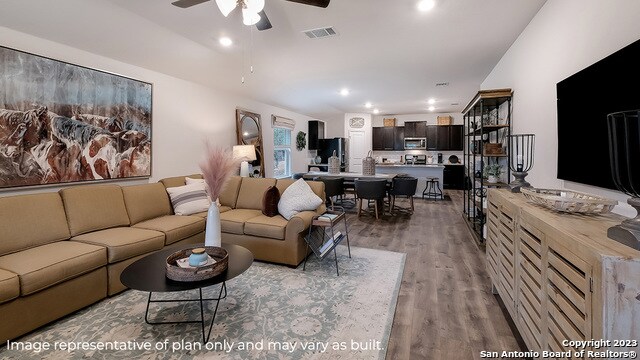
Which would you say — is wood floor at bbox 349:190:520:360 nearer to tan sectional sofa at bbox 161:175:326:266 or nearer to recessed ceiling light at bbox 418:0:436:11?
tan sectional sofa at bbox 161:175:326:266

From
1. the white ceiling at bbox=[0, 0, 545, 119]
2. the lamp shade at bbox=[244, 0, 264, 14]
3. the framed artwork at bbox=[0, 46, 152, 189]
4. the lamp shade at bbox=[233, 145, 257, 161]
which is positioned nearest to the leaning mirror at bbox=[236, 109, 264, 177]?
the lamp shade at bbox=[233, 145, 257, 161]

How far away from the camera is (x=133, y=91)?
368 cm

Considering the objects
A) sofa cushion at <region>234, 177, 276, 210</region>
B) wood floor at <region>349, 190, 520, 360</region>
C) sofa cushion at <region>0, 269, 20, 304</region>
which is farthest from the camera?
sofa cushion at <region>234, 177, 276, 210</region>

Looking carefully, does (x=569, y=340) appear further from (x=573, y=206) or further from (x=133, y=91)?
(x=133, y=91)

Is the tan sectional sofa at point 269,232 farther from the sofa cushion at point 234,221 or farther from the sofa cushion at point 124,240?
the sofa cushion at point 124,240

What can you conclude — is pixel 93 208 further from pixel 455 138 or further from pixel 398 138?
pixel 455 138

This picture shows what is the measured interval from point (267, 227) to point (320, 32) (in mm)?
2157

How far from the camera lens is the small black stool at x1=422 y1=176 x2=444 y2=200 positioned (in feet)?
25.4

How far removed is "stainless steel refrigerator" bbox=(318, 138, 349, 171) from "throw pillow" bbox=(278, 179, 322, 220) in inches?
219

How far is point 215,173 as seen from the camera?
7.93ft

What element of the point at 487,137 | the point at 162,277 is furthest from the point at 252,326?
the point at 487,137

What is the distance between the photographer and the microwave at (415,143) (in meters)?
9.47

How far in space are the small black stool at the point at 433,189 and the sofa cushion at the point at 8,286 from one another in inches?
299

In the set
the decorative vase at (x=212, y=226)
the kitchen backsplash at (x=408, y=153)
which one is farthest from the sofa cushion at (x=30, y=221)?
the kitchen backsplash at (x=408, y=153)
